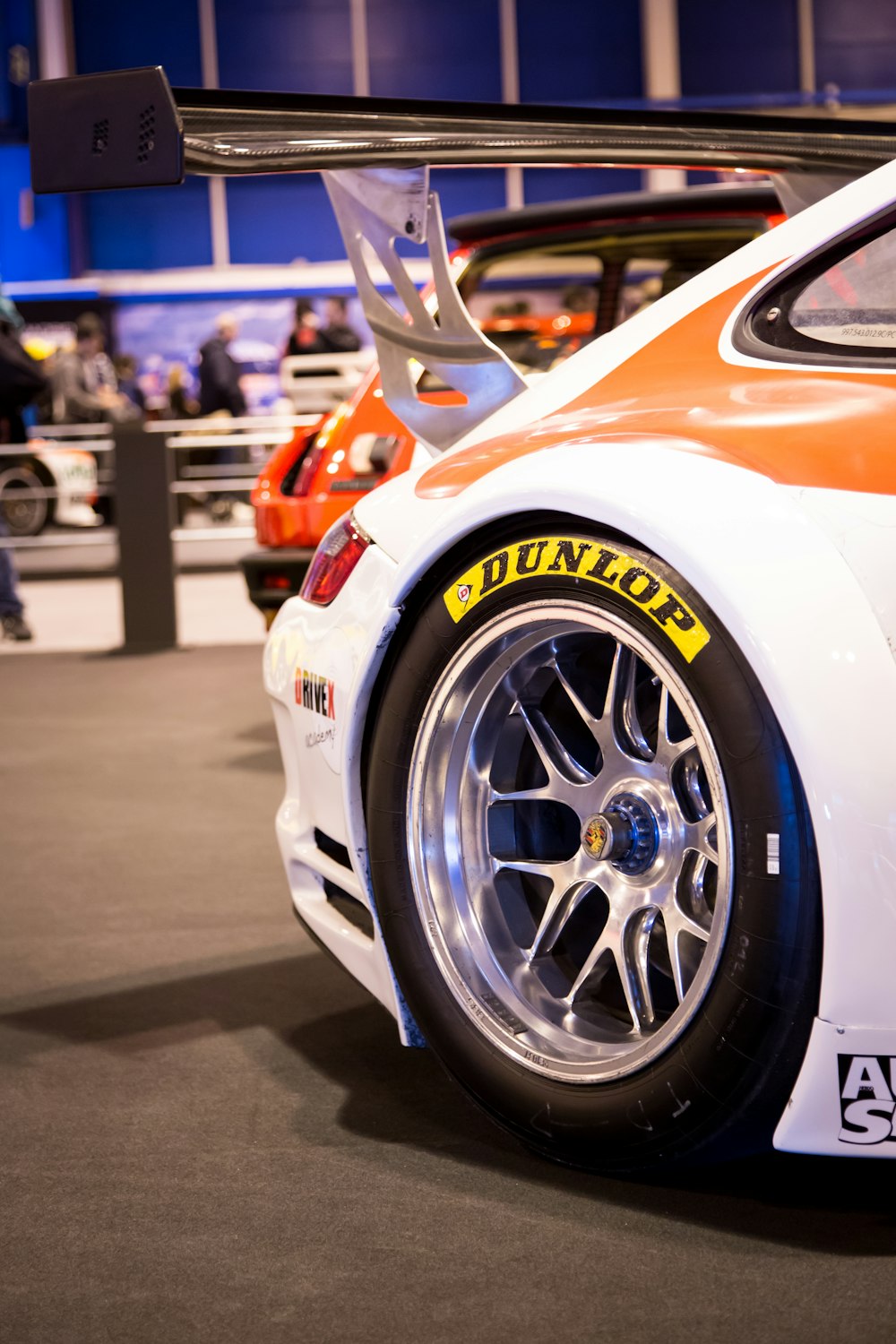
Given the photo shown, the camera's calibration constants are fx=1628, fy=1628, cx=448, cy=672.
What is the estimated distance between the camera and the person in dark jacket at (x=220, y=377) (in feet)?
52.7

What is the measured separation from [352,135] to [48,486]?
11.8 meters

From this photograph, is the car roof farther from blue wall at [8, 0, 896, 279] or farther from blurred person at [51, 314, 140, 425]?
blue wall at [8, 0, 896, 279]

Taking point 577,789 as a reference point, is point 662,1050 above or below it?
below

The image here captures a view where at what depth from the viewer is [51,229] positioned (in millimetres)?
23359

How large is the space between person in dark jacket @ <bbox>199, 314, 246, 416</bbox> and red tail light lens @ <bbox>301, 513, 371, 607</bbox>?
13.8m

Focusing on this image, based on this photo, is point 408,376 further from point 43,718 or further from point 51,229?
point 51,229

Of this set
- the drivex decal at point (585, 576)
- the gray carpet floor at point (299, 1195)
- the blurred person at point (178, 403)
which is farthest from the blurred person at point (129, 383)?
the drivex decal at point (585, 576)

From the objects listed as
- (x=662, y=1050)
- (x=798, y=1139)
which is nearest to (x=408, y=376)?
(x=662, y=1050)

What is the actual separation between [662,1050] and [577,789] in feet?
1.42

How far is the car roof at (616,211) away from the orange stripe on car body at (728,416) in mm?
3258

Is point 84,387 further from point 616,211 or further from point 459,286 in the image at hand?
point 616,211

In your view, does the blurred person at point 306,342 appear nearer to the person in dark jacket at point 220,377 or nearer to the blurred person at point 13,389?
the person in dark jacket at point 220,377

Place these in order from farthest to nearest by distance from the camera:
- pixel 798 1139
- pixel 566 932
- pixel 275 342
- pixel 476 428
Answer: pixel 275 342
pixel 476 428
pixel 566 932
pixel 798 1139

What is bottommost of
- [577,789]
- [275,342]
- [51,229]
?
[577,789]
